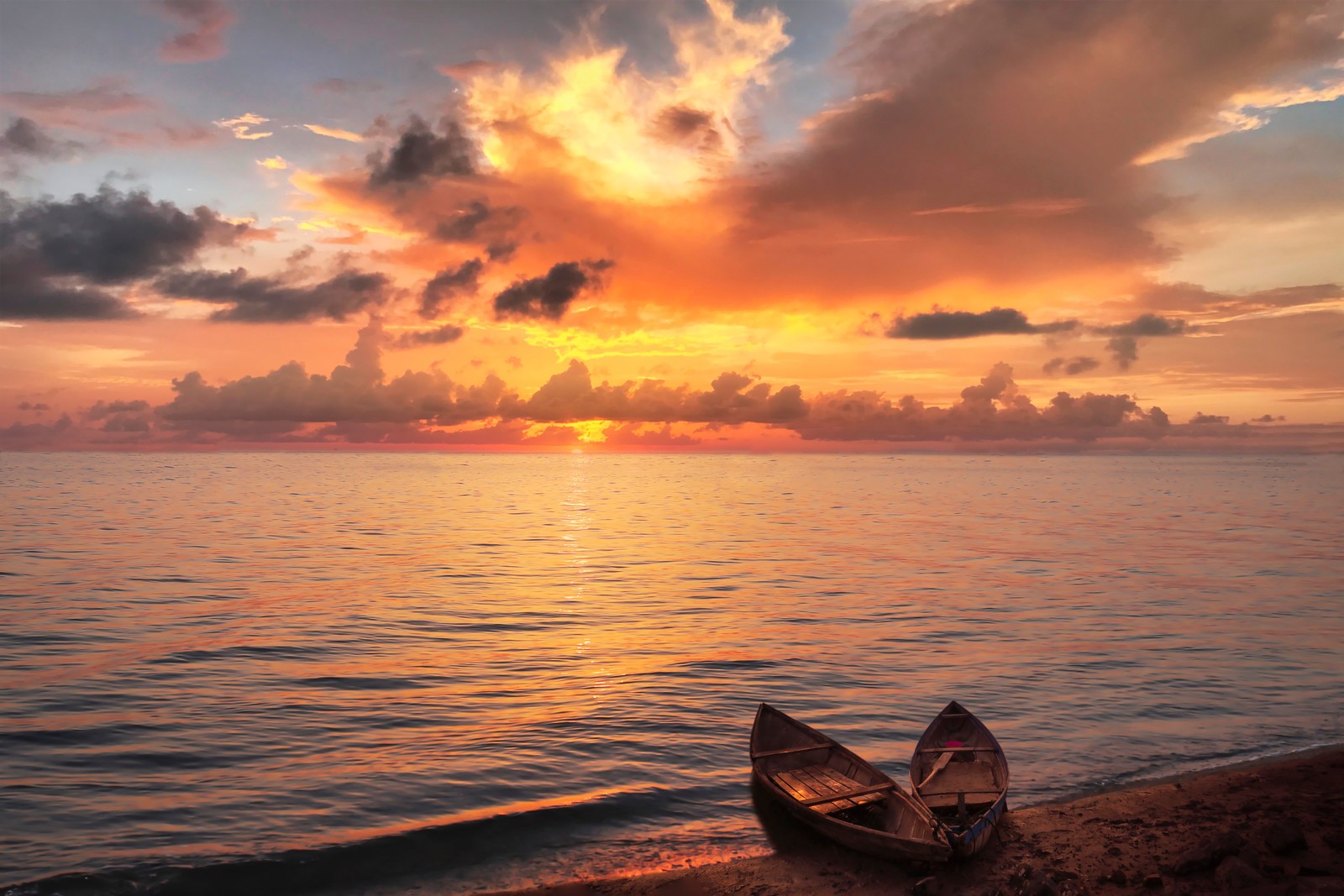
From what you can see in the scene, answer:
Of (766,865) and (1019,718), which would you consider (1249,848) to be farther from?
(1019,718)

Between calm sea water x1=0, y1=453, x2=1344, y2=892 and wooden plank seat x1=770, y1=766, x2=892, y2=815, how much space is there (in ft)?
3.80

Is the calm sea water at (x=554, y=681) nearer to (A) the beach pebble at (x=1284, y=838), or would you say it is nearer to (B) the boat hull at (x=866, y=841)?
(B) the boat hull at (x=866, y=841)

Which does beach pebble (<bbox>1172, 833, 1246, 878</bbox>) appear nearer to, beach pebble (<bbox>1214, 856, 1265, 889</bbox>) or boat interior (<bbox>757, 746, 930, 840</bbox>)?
beach pebble (<bbox>1214, 856, 1265, 889</bbox>)

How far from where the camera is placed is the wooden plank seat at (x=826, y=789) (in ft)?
48.9

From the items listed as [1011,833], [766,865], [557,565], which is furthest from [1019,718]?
[557,565]

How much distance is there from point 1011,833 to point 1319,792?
264 inches

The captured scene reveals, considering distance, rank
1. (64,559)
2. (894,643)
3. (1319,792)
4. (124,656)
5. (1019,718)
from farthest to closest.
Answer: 1. (64,559)
2. (894,643)
3. (124,656)
4. (1019,718)
5. (1319,792)

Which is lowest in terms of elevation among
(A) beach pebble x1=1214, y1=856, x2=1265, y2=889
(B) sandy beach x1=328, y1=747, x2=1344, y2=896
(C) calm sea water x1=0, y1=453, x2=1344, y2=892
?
(C) calm sea water x1=0, y1=453, x2=1344, y2=892

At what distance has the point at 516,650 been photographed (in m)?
30.0

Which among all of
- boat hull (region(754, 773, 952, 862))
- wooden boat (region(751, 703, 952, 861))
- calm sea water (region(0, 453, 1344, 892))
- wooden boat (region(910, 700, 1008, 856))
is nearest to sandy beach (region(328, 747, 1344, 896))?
boat hull (region(754, 773, 952, 862))

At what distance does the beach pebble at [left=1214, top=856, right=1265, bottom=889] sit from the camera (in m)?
11.9

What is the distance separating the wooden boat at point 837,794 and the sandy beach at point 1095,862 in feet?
1.10

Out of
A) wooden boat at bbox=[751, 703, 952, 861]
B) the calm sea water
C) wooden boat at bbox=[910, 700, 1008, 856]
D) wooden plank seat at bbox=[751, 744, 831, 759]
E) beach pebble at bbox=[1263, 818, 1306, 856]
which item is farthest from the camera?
wooden plank seat at bbox=[751, 744, 831, 759]

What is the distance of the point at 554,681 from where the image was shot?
85.1 ft
